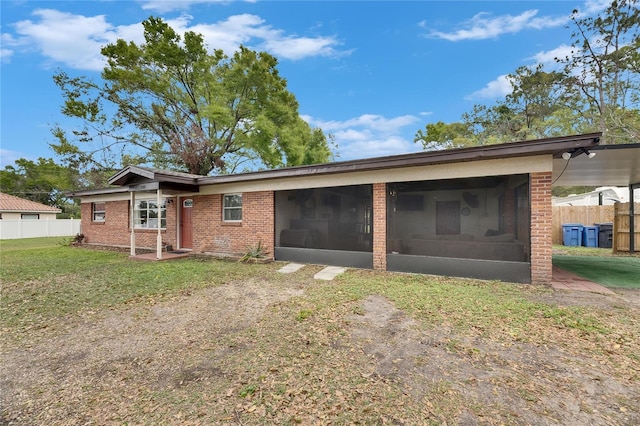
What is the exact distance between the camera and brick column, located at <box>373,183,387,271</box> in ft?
24.8

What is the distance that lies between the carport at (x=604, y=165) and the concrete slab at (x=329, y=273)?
5.51m

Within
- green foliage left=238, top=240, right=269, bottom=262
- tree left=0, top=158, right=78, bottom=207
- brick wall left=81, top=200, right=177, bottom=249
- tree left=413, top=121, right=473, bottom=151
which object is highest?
tree left=413, top=121, right=473, bottom=151

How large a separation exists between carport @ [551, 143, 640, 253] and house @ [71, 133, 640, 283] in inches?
1.8

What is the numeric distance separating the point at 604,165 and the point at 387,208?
5.77 meters

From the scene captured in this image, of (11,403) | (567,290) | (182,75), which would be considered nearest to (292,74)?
(182,75)

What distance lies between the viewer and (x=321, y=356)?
3.16 m

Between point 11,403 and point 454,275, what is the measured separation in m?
7.30

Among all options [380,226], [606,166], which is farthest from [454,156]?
[606,166]

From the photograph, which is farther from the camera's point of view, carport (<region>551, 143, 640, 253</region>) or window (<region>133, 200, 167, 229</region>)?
window (<region>133, 200, 167, 229</region>)

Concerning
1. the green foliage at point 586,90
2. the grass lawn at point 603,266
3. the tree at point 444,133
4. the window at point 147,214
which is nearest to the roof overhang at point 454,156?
the grass lawn at point 603,266

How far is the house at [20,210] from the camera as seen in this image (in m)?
24.6

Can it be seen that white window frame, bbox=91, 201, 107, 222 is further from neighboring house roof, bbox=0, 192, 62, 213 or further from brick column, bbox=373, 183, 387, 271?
neighboring house roof, bbox=0, 192, 62, 213

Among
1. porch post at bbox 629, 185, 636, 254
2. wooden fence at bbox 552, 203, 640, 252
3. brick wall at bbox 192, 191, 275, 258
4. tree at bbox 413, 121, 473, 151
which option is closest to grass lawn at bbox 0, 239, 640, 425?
brick wall at bbox 192, 191, 275, 258

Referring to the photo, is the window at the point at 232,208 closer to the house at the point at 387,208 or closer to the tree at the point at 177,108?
the house at the point at 387,208
